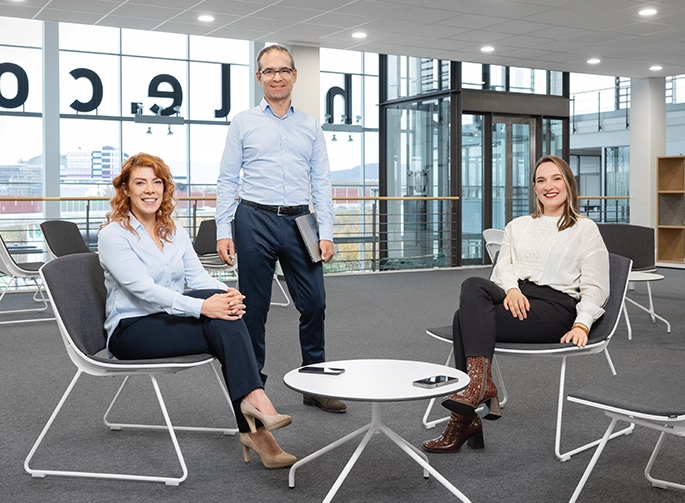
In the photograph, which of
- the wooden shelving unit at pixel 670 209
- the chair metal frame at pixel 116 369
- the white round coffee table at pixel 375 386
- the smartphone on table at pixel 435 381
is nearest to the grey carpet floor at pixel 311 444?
the chair metal frame at pixel 116 369

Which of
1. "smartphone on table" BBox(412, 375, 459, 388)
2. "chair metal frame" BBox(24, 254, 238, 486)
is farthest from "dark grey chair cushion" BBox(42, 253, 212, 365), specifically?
"smartphone on table" BBox(412, 375, 459, 388)

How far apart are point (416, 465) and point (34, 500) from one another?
1233 mm

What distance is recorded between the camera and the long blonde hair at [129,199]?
2822 mm

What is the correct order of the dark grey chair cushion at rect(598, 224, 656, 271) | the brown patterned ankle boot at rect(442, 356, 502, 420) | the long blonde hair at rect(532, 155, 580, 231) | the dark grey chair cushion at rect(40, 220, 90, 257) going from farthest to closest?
the dark grey chair cushion at rect(40, 220, 90, 257) → the dark grey chair cushion at rect(598, 224, 656, 271) → the long blonde hair at rect(532, 155, 580, 231) → the brown patterned ankle boot at rect(442, 356, 502, 420)

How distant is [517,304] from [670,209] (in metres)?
7.57

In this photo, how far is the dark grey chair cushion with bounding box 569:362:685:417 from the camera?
1.91 meters

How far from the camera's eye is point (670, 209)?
9641mm

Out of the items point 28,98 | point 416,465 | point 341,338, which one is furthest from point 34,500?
point 28,98

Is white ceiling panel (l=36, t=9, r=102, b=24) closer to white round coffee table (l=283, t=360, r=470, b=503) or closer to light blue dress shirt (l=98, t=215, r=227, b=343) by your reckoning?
light blue dress shirt (l=98, t=215, r=227, b=343)

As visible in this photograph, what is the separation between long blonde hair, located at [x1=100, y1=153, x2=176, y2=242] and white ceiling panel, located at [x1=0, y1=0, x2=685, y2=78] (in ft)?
14.1

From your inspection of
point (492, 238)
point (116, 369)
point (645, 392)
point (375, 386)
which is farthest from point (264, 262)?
point (492, 238)

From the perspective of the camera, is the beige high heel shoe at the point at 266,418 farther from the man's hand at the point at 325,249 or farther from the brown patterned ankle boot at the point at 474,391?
the man's hand at the point at 325,249

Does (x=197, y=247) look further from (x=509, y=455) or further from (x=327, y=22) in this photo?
(x=509, y=455)

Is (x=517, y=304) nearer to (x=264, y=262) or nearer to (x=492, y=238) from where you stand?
(x=264, y=262)
